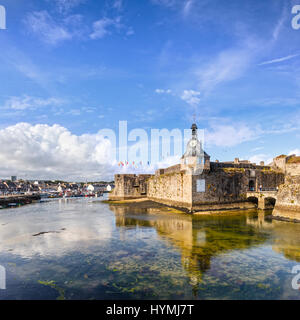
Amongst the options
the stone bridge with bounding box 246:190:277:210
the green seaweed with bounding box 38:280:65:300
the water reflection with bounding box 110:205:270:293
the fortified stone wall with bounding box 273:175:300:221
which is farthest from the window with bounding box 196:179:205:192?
the green seaweed with bounding box 38:280:65:300

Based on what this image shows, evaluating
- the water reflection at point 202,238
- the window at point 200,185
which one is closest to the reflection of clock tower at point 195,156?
the window at point 200,185

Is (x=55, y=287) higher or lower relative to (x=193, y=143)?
lower

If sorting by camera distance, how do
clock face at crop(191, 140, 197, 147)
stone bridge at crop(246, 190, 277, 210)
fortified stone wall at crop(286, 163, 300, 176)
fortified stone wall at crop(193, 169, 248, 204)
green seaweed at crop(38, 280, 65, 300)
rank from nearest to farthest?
green seaweed at crop(38, 280, 65, 300)
fortified stone wall at crop(193, 169, 248, 204)
stone bridge at crop(246, 190, 277, 210)
fortified stone wall at crop(286, 163, 300, 176)
clock face at crop(191, 140, 197, 147)

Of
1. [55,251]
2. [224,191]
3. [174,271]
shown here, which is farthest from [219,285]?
[224,191]

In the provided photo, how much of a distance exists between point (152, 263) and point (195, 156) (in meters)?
22.0

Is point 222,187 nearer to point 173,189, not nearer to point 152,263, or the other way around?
point 173,189

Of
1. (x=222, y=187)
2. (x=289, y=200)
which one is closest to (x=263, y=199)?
(x=222, y=187)

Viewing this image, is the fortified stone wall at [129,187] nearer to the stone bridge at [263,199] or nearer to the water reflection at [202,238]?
the stone bridge at [263,199]

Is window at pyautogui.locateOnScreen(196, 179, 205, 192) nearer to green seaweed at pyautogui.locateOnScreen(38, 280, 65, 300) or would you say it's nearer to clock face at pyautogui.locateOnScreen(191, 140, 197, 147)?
clock face at pyautogui.locateOnScreen(191, 140, 197, 147)

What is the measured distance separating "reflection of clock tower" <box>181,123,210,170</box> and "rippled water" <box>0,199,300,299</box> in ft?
39.2

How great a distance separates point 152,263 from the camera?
36.5 ft

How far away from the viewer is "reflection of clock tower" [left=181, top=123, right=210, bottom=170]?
98.2 ft

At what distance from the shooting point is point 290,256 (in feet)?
39.7

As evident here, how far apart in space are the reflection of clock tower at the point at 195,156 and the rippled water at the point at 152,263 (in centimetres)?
1196
